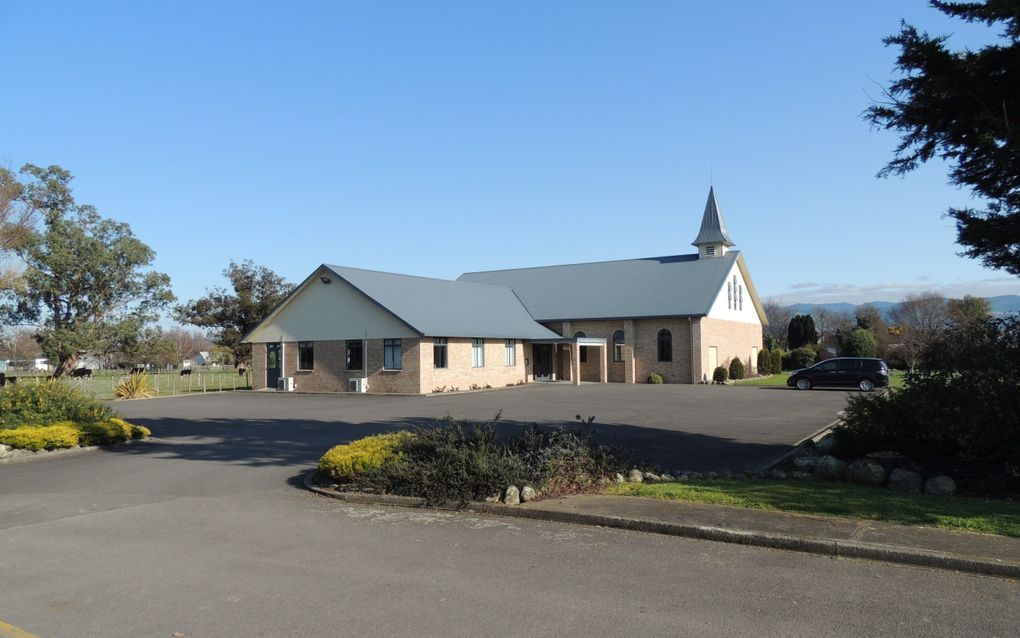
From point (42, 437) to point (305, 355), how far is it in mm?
21711

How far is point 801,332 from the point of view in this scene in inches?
2176

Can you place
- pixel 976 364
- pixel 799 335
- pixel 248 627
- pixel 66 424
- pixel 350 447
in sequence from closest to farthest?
pixel 248 627 → pixel 976 364 → pixel 350 447 → pixel 66 424 → pixel 799 335

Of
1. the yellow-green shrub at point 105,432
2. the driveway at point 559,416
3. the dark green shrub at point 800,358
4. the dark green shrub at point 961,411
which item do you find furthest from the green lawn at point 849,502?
the dark green shrub at point 800,358

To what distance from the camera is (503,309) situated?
4238 cm

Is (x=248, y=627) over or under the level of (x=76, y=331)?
under

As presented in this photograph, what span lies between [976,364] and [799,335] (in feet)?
158

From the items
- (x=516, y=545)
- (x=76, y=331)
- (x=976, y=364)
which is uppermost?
(x=76, y=331)

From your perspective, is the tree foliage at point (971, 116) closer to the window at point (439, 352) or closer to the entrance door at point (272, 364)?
the window at point (439, 352)

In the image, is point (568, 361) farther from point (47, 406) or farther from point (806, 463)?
point (806, 463)

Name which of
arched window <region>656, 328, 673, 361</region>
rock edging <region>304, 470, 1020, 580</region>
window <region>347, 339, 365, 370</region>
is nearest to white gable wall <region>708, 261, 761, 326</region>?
arched window <region>656, 328, 673, 361</region>

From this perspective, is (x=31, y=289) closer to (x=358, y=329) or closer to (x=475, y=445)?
(x=358, y=329)

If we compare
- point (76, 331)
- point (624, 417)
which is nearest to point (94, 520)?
point (624, 417)

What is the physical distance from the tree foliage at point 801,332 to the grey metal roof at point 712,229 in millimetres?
14838

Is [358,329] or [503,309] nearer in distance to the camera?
[358,329]
